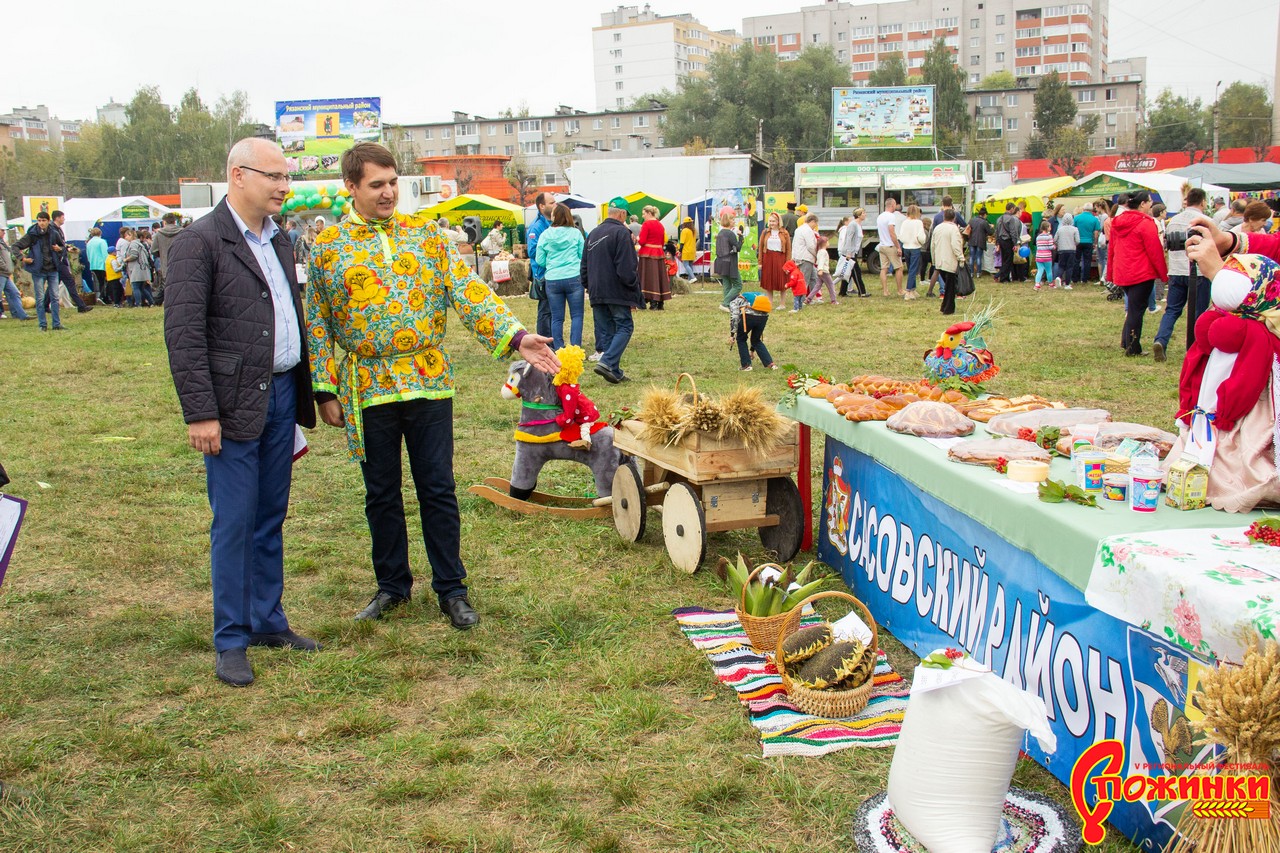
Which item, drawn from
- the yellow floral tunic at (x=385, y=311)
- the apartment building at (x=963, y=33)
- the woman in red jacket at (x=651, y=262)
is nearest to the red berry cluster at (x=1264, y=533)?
the yellow floral tunic at (x=385, y=311)

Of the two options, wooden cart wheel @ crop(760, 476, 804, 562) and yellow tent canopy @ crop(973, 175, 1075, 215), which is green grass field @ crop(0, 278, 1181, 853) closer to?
wooden cart wheel @ crop(760, 476, 804, 562)

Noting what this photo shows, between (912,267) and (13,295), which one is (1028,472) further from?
(13,295)

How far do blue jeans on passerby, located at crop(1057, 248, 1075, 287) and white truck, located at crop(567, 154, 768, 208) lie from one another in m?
9.95

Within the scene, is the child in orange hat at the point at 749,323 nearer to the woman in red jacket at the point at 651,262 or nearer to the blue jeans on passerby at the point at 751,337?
the blue jeans on passerby at the point at 751,337

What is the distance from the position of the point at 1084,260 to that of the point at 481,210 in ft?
51.9

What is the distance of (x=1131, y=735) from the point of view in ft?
8.54

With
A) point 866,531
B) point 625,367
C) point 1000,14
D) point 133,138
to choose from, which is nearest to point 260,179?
point 866,531

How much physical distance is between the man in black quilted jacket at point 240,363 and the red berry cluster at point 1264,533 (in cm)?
316

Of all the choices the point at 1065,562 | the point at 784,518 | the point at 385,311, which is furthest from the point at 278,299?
the point at 1065,562

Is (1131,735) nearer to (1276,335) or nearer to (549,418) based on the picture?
(1276,335)

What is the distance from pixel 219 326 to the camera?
357 centimetres

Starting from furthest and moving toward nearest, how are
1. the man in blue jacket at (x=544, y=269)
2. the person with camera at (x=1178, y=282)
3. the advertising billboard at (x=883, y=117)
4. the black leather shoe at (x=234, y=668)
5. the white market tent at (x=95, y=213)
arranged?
Answer: the advertising billboard at (x=883, y=117), the white market tent at (x=95, y=213), the man in blue jacket at (x=544, y=269), the person with camera at (x=1178, y=282), the black leather shoe at (x=234, y=668)

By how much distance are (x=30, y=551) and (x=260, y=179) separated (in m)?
3.05

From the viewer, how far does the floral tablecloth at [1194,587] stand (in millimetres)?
2162
